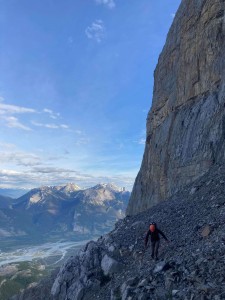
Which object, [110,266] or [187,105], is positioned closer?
[110,266]

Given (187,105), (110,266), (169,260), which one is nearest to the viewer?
(169,260)

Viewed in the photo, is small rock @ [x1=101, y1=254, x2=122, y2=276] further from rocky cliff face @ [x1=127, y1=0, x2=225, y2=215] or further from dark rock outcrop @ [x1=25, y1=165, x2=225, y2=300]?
rocky cliff face @ [x1=127, y1=0, x2=225, y2=215]

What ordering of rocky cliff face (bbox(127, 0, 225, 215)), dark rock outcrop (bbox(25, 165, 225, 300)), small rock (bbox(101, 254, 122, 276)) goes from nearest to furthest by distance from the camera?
dark rock outcrop (bbox(25, 165, 225, 300)) → small rock (bbox(101, 254, 122, 276)) → rocky cliff face (bbox(127, 0, 225, 215))

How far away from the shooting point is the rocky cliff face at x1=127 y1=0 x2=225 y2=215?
4912 centimetres

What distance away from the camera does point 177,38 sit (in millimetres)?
68188

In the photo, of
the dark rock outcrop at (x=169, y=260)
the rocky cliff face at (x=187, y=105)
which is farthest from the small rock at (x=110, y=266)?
the rocky cliff face at (x=187, y=105)

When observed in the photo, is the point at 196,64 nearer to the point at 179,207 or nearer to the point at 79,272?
the point at 179,207

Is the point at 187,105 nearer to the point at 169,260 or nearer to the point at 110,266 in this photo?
the point at 110,266

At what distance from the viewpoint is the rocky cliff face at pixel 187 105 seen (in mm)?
49125

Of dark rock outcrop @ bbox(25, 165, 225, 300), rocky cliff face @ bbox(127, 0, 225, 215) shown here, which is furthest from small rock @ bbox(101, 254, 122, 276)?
rocky cliff face @ bbox(127, 0, 225, 215)

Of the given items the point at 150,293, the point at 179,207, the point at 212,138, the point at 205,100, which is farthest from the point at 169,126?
the point at 150,293

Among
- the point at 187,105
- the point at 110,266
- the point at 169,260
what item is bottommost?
the point at 110,266

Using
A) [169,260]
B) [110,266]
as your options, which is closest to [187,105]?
[110,266]

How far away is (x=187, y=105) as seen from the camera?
59.0 meters
